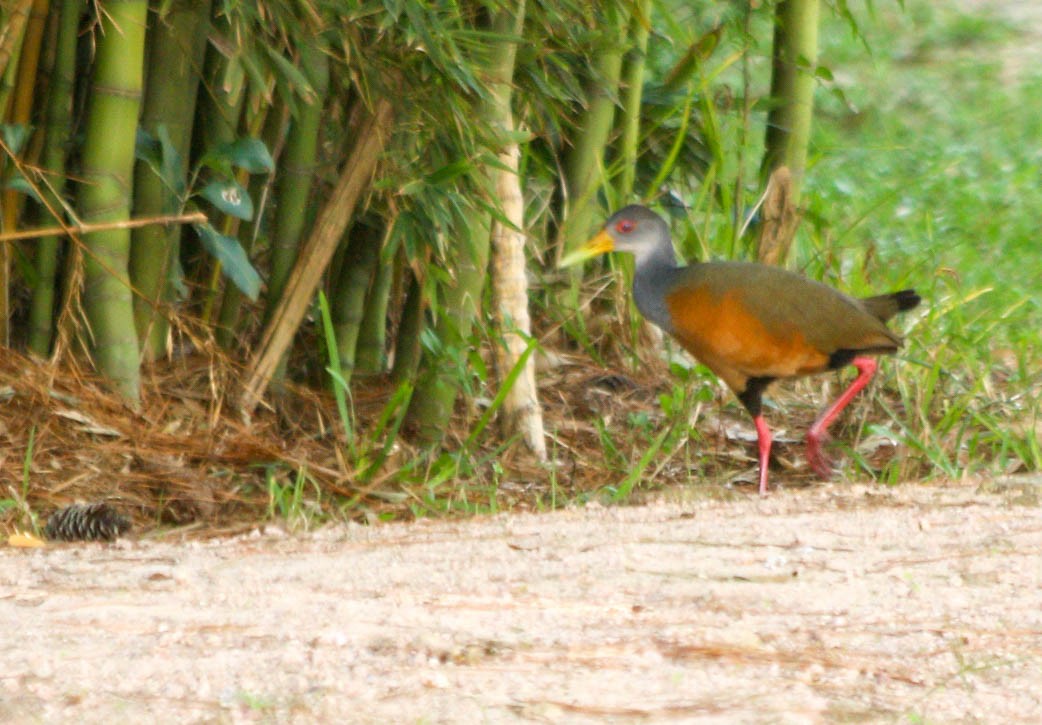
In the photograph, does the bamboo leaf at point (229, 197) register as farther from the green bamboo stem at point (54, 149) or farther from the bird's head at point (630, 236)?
the bird's head at point (630, 236)

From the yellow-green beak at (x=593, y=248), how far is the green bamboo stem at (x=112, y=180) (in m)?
1.41

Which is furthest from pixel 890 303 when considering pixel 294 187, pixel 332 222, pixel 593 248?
pixel 294 187

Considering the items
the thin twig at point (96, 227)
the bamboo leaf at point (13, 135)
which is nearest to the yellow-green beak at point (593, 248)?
the thin twig at point (96, 227)

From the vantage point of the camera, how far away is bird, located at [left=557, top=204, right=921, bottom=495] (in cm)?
473

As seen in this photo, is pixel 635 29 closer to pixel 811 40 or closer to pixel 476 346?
pixel 811 40

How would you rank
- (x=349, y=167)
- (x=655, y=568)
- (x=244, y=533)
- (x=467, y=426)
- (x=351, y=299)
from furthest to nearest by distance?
(x=467, y=426)
(x=351, y=299)
(x=349, y=167)
(x=244, y=533)
(x=655, y=568)

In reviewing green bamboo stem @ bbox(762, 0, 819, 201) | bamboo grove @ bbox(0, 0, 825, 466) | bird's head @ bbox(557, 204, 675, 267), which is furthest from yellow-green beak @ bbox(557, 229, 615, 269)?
green bamboo stem @ bbox(762, 0, 819, 201)

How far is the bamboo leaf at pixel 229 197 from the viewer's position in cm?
416

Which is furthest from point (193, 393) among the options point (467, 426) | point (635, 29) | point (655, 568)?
point (655, 568)

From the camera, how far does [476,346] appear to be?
4.64 metres

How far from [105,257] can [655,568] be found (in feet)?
6.04

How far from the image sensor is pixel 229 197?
4180 millimetres

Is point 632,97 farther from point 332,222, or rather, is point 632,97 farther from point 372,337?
point 332,222

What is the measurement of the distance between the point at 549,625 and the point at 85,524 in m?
1.60
